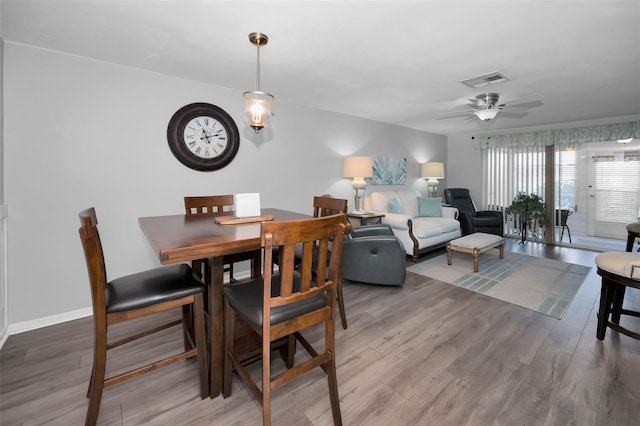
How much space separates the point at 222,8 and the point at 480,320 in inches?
119

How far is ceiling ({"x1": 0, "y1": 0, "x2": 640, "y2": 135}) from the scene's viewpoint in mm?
1790

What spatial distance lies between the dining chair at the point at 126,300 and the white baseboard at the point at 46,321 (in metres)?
1.37

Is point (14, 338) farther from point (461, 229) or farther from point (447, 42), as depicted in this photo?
point (461, 229)

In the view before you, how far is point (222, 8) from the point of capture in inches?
70.2

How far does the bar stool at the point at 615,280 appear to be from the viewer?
1852 millimetres

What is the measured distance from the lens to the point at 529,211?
5.25 metres

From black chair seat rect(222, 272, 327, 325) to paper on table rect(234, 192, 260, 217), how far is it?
552mm

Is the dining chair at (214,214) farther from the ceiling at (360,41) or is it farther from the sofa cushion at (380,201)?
the sofa cushion at (380,201)

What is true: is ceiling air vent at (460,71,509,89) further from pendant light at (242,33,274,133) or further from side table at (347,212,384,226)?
pendant light at (242,33,274,133)

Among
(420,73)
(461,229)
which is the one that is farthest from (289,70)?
(461,229)

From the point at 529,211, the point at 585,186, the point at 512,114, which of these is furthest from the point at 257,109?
the point at 585,186

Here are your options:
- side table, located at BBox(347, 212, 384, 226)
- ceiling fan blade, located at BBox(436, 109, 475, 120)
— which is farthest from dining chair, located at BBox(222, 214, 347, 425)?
ceiling fan blade, located at BBox(436, 109, 475, 120)

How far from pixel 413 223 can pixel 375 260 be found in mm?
1560

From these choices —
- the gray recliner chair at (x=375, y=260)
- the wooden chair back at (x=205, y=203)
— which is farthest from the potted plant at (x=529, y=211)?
the wooden chair back at (x=205, y=203)
